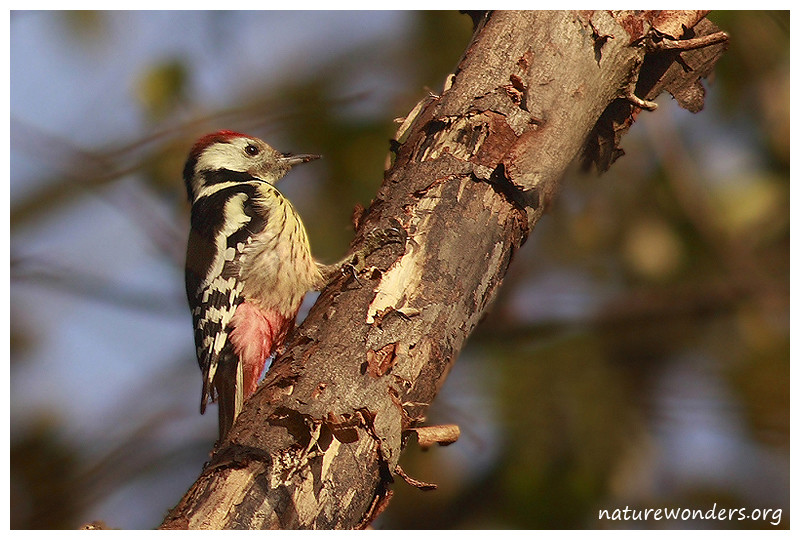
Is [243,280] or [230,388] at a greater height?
[243,280]

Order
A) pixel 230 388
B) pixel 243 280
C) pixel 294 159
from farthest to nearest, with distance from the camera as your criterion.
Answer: pixel 294 159, pixel 243 280, pixel 230 388

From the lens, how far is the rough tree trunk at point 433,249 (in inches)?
72.1

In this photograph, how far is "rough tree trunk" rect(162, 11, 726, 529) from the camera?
1832 millimetres

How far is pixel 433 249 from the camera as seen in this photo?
6.85ft

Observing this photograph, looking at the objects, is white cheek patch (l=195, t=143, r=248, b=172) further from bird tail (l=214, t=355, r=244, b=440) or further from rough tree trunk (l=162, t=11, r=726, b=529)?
rough tree trunk (l=162, t=11, r=726, b=529)

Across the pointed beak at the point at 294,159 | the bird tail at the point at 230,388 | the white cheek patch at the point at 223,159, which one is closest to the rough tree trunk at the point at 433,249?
the bird tail at the point at 230,388

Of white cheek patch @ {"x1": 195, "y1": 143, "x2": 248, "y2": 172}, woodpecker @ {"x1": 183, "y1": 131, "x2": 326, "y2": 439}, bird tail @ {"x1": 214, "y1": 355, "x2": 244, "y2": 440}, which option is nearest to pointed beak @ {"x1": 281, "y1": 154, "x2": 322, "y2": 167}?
white cheek patch @ {"x1": 195, "y1": 143, "x2": 248, "y2": 172}

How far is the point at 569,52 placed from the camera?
89.4 inches

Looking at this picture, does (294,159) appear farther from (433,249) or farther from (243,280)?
(433,249)

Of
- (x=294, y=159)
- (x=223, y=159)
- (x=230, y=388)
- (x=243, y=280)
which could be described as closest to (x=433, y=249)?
(x=230, y=388)

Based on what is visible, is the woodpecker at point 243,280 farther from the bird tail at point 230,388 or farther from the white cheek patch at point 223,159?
the white cheek patch at point 223,159

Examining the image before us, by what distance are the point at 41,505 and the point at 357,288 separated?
5.56ft

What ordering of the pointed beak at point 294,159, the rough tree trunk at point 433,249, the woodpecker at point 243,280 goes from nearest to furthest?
the rough tree trunk at point 433,249
the woodpecker at point 243,280
the pointed beak at point 294,159

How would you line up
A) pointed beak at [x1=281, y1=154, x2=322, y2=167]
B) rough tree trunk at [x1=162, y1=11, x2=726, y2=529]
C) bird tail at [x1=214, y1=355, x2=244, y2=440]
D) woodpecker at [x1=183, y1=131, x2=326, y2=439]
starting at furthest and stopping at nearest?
pointed beak at [x1=281, y1=154, x2=322, y2=167]
woodpecker at [x1=183, y1=131, x2=326, y2=439]
bird tail at [x1=214, y1=355, x2=244, y2=440]
rough tree trunk at [x1=162, y1=11, x2=726, y2=529]
